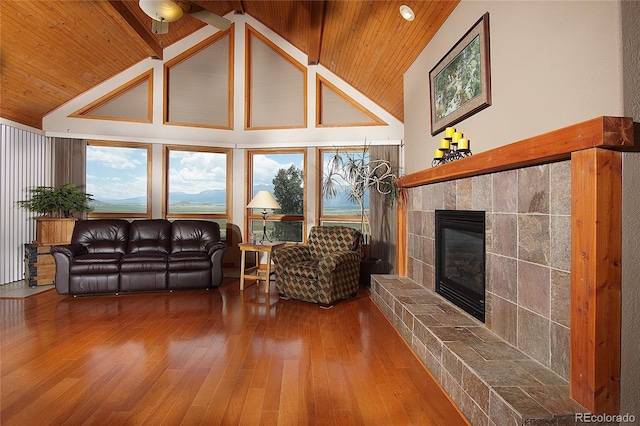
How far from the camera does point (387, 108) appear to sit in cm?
599

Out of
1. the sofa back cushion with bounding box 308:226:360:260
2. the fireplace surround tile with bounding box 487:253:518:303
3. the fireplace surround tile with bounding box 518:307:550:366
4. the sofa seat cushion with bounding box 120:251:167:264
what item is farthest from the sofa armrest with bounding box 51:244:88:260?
the fireplace surround tile with bounding box 518:307:550:366

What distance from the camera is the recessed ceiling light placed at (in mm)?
3539

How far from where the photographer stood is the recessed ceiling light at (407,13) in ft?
11.6

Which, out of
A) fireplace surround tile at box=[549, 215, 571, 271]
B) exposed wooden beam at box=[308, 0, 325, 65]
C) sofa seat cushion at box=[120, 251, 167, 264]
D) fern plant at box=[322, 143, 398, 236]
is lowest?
sofa seat cushion at box=[120, 251, 167, 264]

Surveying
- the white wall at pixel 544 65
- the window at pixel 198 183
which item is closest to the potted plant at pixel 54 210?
the window at pixel 198 183

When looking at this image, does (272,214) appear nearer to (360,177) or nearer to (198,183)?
(198,183)

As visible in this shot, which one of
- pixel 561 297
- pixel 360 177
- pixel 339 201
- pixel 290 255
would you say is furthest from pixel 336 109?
pixel 561 297

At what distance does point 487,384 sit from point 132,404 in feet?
6.52

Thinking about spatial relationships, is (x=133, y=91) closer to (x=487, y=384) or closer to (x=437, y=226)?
(x=437, y=226)

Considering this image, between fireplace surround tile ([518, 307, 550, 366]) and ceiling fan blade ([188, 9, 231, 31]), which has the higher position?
ceiling fan blade ([188, 9, 231, 31])

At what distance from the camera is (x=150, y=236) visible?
17.4ft

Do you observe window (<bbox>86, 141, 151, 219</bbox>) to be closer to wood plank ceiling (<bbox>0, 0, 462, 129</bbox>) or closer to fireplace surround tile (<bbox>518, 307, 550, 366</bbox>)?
wood plank ceiling (<bbox>0, 0, 462, 129</bbox>)

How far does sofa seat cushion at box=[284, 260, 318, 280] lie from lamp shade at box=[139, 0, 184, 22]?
2.91m

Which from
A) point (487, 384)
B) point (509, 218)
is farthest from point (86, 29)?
point (487, 384)
